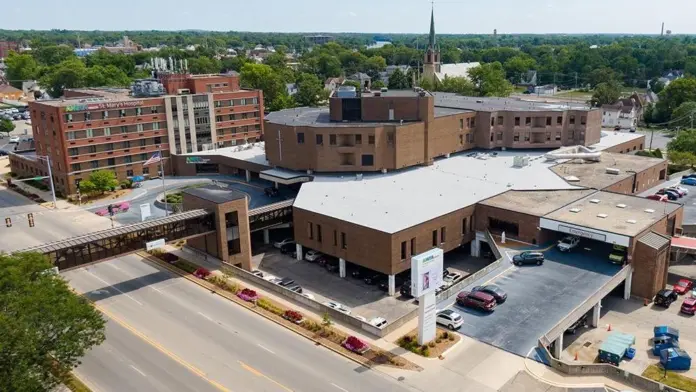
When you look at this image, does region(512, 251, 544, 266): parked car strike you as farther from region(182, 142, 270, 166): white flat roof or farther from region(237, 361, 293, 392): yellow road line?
region(182, 142, 270, 166): white flat roof

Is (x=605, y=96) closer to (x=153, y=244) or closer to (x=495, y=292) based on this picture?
(x=495, y=292)

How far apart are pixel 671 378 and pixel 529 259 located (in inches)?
680

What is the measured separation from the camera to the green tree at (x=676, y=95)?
154 m

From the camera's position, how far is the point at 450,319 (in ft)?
149

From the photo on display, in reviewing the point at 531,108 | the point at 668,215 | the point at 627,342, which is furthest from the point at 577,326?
the point at 531,108

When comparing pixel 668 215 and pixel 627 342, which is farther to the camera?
pixel 668 215

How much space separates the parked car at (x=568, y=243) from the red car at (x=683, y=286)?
10356 mm

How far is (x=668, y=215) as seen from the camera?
→ 2430 inches

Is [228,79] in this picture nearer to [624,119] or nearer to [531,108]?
[531,108]

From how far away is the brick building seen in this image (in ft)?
300

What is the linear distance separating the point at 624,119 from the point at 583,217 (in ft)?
336

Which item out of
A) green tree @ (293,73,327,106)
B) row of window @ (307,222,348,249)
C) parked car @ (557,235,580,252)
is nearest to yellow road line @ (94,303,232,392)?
row of window @ (307,222,348,249)

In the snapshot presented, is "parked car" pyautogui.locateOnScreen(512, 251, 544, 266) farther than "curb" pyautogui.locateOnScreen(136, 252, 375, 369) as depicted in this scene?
Yes

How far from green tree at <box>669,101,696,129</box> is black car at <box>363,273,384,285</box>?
376 ft
